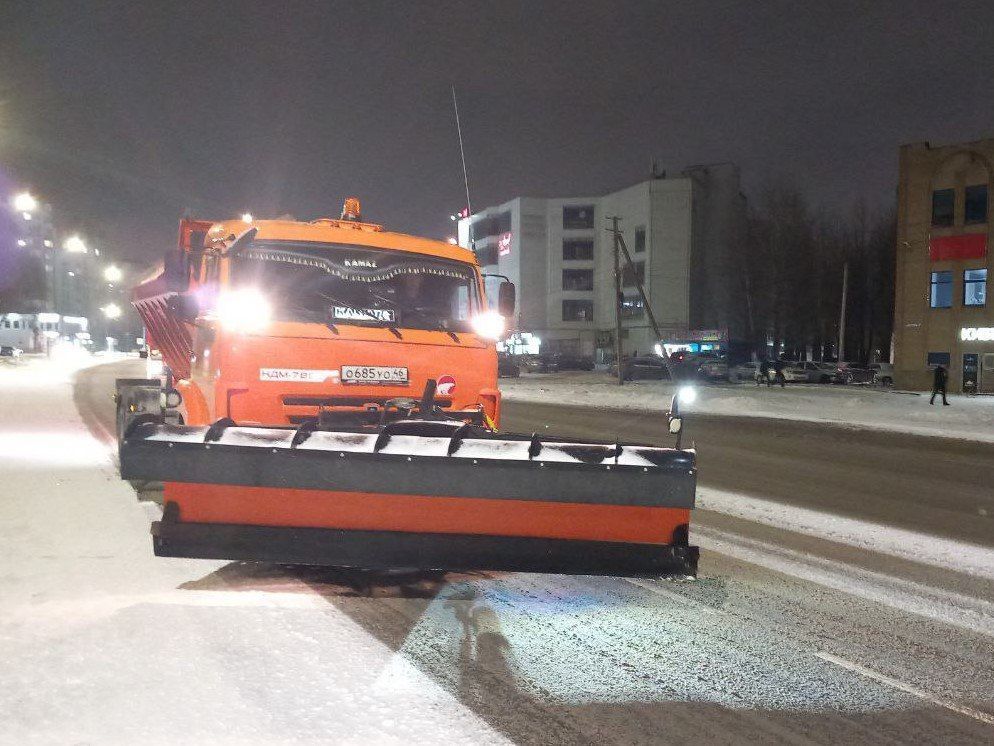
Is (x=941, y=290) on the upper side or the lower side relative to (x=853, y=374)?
upper

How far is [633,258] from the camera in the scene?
75625 millimetres

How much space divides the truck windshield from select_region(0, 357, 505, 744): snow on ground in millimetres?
1996

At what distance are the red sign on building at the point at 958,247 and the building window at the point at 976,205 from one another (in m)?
0.74

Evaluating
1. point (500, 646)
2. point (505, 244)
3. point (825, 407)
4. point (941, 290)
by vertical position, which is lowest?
point (825, 407)

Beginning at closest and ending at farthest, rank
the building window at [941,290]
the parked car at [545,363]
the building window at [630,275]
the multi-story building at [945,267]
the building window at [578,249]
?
the multi-story building at [945,267], the building window at [941,290], the parked car at [545,363], the building window at [630,275], the building window at [578,249]

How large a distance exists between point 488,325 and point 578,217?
3096 inches

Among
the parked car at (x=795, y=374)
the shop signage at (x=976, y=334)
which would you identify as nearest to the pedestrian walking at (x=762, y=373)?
the parked car at (x=795, y=374)

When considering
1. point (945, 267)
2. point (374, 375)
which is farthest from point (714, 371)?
point (374, 375)

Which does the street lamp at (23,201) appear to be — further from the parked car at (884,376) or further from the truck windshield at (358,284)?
the truck windshield at (358,284)

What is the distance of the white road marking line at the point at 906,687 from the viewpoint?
3.40m

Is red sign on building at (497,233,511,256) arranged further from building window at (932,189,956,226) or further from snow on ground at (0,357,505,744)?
snow on ground at (0,357,505,744)

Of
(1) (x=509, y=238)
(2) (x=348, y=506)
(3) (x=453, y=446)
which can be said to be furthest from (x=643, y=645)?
(1) (x=509, y=238)

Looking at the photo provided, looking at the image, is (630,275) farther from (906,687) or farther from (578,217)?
(906,687)

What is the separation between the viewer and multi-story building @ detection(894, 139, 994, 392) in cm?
3616
